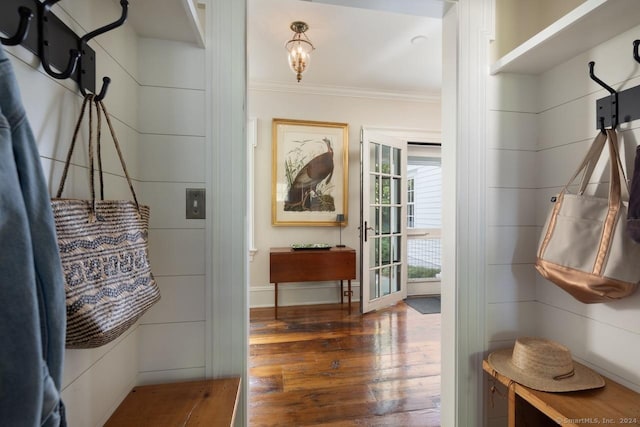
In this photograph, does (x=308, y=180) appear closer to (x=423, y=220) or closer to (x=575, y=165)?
(x=423, y=220)

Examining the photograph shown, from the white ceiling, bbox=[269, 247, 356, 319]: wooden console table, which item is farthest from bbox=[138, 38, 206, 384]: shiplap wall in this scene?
bbox=[269, 247, 356, 319]: wooden console table

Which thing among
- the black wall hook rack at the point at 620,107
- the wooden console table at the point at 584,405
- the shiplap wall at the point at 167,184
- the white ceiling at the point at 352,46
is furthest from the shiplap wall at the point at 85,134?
the black wall hook rack at the point at 620,107

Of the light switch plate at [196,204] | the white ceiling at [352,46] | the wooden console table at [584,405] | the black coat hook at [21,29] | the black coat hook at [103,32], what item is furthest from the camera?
the white ceiling at [352,46]

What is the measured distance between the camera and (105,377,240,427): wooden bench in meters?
0.84

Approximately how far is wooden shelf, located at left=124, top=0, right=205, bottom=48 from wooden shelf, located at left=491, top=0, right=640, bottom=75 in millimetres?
1183

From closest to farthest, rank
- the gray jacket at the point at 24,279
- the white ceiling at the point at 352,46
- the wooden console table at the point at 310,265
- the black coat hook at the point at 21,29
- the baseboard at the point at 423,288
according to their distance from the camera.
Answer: the gray jacket at the point at 24,279 → the black coat hook at the point at 21,29 → the white ceiling at the point at 352,46 → the wooden console table at the point at 310,265 → the baseboard at the point at 423,288

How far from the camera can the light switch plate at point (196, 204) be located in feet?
3.46

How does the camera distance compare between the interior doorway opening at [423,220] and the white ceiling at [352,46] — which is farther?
the interior doorway opening at [423,220]

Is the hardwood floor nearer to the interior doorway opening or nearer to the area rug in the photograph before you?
the area rug

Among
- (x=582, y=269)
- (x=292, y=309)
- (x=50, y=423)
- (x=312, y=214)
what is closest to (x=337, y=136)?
(x=312, y=214)

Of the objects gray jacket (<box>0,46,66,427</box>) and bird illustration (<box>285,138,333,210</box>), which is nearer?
gray jacket (<box>0,46,66,427</box>)

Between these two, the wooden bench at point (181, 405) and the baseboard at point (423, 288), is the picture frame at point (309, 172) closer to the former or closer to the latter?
the baseboard at point (423, 288)

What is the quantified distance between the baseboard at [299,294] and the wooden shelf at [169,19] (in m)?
2.60

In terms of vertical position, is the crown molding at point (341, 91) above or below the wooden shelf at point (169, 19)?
above
